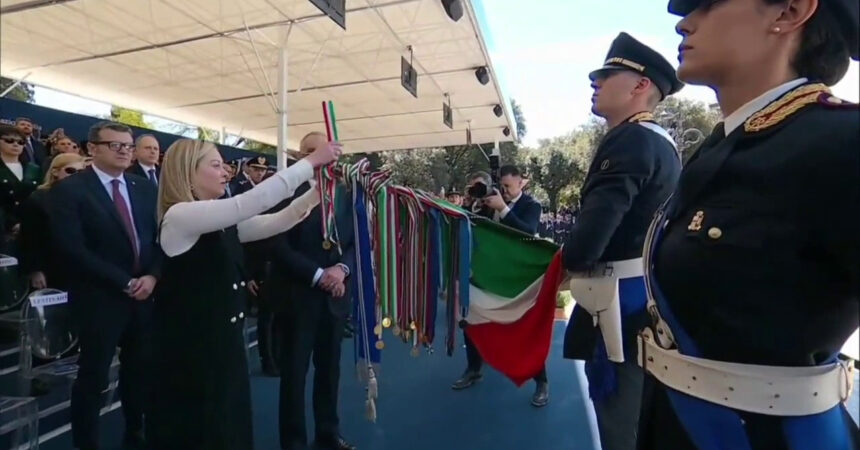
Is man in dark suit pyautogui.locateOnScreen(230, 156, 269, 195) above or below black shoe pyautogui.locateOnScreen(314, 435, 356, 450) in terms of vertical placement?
above

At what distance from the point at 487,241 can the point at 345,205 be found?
575 millimetres

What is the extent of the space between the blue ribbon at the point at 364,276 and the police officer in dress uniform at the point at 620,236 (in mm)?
674

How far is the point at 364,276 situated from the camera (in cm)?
175

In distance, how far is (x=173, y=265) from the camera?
1.70 metres

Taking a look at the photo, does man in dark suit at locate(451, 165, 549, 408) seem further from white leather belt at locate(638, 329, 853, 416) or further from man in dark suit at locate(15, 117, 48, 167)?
man in dark suit at locate(15, 117, 48, 167)

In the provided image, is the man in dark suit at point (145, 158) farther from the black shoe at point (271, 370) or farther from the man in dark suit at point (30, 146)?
the black shoe at point (271, 370)

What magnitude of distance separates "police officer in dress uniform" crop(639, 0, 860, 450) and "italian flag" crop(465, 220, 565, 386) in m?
1.02

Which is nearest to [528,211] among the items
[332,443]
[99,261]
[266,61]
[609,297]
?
[332,443]

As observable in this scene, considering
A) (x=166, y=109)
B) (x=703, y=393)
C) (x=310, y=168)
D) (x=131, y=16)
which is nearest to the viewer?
(x=703, y=393)

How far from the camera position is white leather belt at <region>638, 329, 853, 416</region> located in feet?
2.28

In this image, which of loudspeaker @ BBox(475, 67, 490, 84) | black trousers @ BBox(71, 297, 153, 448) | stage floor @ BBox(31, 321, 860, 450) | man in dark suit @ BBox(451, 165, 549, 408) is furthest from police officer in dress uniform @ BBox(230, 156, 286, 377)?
loudspeaker @ BBox(475, 67, 490, 84)

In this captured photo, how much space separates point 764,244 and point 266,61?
23.7ft

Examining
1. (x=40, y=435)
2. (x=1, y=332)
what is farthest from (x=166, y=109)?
(x=40, y=435)

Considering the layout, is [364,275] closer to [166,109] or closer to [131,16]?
[131,16]
